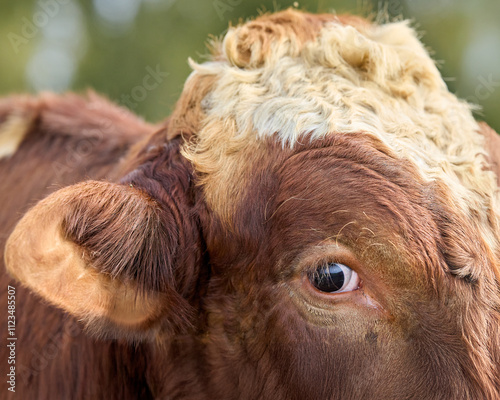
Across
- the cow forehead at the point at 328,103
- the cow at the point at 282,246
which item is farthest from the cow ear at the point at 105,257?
the cow forehead at the point at 328,103

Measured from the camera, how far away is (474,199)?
217 cm

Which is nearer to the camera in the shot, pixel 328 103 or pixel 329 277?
pixel 329 277

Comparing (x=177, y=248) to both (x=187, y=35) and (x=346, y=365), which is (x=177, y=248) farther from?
(x=187, y=35)

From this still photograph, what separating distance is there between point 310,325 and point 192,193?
775 mm

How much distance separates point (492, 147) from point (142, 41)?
2043 cm

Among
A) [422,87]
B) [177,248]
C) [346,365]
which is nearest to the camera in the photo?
[346,365]

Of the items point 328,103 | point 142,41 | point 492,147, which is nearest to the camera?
point 328,103

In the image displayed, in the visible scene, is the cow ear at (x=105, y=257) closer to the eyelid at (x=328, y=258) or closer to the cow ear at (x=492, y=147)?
the eyelid at (x=328, y=258)

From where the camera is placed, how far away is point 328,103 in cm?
238

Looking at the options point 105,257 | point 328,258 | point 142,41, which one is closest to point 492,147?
point 328,258

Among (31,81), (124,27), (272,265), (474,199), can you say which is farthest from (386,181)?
(124,27)

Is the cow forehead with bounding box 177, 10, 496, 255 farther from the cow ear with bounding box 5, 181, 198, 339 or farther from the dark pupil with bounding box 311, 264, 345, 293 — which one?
the dark pupil with bounding box 311, 264, 345, 293

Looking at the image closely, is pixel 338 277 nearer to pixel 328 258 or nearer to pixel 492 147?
pixel 328 258

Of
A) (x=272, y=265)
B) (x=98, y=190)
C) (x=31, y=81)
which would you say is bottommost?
(x=31, y=81)
